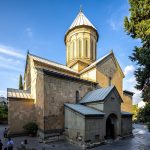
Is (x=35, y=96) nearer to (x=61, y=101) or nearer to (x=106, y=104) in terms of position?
(x=61, y=101)

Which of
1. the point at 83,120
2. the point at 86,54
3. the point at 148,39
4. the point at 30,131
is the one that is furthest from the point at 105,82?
the point at 148,39

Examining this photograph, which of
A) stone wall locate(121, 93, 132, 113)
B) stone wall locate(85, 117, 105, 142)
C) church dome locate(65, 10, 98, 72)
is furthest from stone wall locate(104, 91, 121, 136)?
stone wall locate(121, 93, 132, 113)

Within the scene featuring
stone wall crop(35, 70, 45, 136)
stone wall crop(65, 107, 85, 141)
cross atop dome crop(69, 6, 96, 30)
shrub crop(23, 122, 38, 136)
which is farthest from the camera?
cross atop dome crop(69, 6, 96, 30)

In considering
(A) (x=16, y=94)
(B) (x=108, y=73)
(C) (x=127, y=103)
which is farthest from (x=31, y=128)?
Result: (C) (x=127, y=103)

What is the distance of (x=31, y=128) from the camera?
19109 mm

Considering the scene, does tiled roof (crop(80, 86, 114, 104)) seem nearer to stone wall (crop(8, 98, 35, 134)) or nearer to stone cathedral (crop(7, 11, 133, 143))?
stone cathedral (crop(7, 11, 133, 143))

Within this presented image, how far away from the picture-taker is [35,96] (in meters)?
21.3

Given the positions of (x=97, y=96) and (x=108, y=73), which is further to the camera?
(x=108, y=73)

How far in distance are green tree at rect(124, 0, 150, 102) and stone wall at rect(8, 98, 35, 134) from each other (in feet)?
42.6

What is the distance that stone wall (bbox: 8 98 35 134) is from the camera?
64.1 ft

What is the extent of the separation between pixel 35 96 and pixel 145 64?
13551 millimetres

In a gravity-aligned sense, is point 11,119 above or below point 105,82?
below

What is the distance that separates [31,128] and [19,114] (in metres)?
2.31

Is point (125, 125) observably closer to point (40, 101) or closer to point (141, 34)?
point (40, 101)
